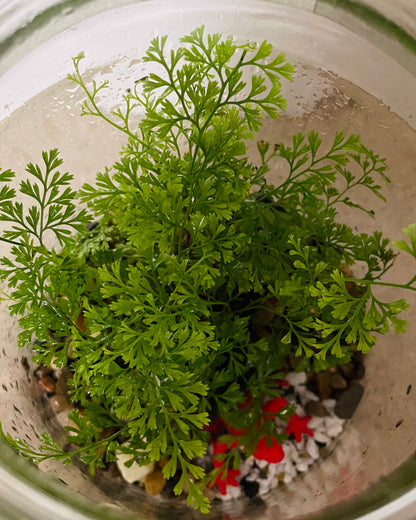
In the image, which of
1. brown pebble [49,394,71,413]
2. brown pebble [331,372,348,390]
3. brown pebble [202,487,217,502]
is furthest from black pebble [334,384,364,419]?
brown pebble [49,394,71,413]

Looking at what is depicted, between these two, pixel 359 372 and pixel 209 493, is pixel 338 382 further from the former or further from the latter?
pixel 209 493

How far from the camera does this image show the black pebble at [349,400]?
87cm

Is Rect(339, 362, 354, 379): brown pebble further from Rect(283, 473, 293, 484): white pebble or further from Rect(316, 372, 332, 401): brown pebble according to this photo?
Rect(283, 473, 293, 484): white pebble

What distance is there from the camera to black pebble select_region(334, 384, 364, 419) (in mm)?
867

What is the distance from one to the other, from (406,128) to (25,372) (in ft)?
2.19

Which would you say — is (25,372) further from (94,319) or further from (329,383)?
(329,383)

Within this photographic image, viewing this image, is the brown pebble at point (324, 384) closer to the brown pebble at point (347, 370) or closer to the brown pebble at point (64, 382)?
the brown pebble at point (347, 370)

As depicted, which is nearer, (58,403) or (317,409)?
(58,403)

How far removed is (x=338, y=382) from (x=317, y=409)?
2.4 inches

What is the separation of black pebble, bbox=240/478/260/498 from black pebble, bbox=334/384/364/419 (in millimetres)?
187

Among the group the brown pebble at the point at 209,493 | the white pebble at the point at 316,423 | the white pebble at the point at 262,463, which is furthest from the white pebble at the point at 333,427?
the brown pebble at the point at 209,493

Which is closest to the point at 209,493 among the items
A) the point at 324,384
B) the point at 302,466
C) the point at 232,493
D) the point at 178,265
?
the point at 232,493

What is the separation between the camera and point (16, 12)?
0.67 m

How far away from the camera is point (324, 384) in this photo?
91cm
